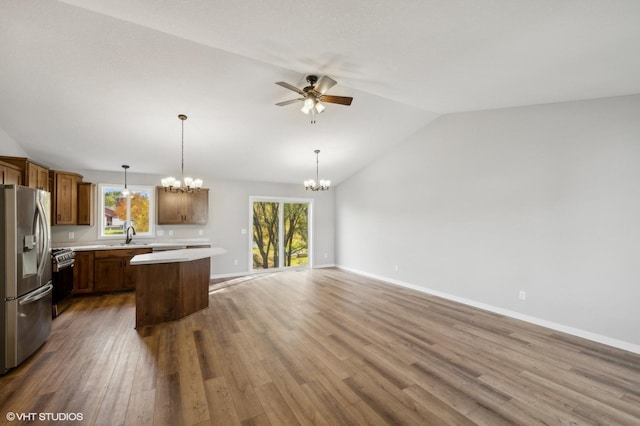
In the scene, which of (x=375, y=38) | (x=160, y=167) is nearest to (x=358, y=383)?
(x=375, y=38)

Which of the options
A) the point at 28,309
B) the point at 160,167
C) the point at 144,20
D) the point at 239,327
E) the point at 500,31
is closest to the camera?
the point at 500,31

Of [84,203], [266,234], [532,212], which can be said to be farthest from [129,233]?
[532,212]

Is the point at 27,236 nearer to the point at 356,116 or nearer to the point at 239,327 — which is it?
the point at 239,327

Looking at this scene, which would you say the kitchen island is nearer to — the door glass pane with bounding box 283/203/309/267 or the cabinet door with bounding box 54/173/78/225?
the cabinet door with bounding box 54/173/78/225

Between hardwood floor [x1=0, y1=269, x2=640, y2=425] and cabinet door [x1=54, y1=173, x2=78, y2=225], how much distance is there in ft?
6.35

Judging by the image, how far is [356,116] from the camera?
4.56 m

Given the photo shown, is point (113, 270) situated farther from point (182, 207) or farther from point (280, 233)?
point (280, 233)

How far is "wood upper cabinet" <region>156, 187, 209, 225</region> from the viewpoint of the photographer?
5.87 metres

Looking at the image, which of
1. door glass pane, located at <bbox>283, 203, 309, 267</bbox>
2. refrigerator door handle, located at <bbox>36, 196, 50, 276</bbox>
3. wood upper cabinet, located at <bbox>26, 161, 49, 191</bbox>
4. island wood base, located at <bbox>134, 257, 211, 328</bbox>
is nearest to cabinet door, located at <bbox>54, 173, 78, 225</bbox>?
wood upper cabinet, located at <bbox>26, 161, 49, 191</bbox>

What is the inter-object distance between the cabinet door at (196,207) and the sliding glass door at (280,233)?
1.22m

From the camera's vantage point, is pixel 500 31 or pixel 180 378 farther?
pixel 180 378

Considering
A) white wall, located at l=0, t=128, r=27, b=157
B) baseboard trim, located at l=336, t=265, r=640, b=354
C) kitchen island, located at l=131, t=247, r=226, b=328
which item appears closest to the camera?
baseboard trim, located at l=336, t=265, r=640, b=354

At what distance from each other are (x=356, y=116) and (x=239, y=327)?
383 centimetres

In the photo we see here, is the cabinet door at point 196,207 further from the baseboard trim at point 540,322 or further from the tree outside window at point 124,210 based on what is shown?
the baseboard trim at point 540,322
